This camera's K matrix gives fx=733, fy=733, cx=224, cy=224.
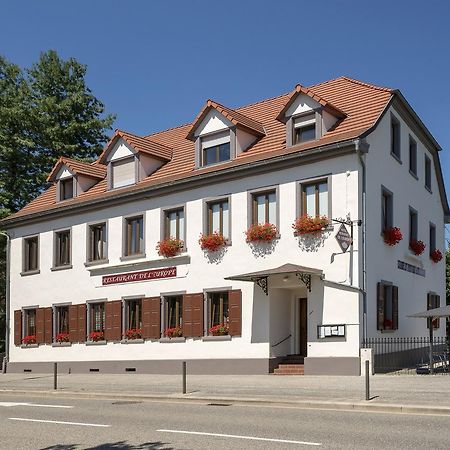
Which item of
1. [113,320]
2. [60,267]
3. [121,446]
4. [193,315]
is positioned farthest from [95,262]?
[121,446]

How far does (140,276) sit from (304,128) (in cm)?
878

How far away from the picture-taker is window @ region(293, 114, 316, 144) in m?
25.1

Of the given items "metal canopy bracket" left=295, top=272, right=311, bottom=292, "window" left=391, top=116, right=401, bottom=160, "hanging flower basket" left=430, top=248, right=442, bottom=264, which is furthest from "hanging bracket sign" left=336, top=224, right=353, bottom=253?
"hanging flower basket" left=430, top=248, right=442, bottom=264

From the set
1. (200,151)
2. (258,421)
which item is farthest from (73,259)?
(258,421)

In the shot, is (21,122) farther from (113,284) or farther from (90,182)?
(113,284)

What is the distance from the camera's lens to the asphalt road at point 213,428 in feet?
32.7

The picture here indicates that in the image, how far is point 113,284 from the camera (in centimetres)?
2980

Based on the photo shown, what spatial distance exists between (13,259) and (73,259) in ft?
15.3

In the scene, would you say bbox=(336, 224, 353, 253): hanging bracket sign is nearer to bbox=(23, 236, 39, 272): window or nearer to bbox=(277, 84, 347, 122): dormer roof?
bbox=(277, 84, 347, 122): dormer roof

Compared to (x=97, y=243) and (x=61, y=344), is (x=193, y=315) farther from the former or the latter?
(x=61, y=344)

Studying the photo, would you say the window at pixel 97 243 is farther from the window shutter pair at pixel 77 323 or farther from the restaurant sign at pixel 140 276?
the window shutter pair at pixel 77 323

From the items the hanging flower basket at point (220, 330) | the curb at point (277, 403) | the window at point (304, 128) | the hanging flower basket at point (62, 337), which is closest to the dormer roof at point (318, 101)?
the window at point (304, 128)

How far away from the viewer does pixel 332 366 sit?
22797mm

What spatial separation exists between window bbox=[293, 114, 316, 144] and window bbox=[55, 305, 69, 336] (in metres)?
13.2
